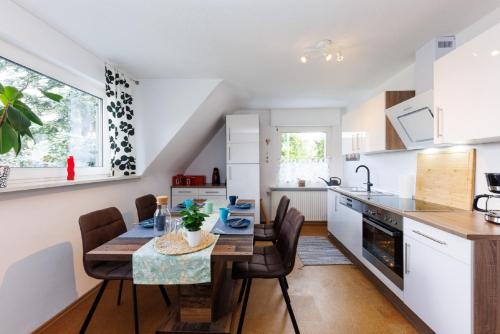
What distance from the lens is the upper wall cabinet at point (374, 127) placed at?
2602mm

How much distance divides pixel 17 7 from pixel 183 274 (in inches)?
85.6

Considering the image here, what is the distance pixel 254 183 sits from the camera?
4129mm

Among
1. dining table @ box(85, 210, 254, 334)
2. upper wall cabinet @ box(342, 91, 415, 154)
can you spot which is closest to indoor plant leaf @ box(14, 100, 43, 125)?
dining table @ box(85, 210, 254, 334)

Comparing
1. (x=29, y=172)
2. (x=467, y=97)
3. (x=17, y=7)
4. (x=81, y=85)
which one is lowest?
(x=29, y=172)

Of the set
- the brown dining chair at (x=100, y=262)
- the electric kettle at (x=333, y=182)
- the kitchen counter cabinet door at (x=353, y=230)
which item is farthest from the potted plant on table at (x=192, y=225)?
the electric kettle at (x=333, y=182)

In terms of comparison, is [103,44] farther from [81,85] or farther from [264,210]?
[264,210]

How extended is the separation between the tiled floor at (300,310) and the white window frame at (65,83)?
1.17m

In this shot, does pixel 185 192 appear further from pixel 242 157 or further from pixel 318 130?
pixel 318 130

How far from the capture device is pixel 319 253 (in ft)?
10.8

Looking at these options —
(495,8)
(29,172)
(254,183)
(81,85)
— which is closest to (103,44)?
(81,85)

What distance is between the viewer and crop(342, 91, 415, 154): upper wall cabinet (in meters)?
2.60

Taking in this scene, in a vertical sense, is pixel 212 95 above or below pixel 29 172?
above

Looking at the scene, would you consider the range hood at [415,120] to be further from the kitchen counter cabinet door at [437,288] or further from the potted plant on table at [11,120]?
the potted plant on table at [11,120]

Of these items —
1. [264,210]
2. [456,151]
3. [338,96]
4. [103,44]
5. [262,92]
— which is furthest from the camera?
[264,210]
